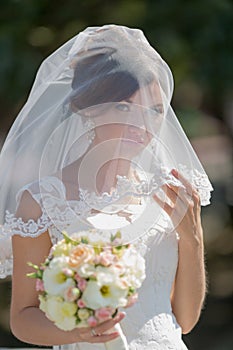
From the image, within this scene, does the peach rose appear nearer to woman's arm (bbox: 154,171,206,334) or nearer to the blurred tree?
woman's arm (bbox: 154,171,206,334)

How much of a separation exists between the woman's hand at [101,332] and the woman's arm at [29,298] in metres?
0.08

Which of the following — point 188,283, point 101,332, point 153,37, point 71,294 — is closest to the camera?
point 71,294

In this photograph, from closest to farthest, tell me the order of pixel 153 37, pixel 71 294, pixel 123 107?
pixel 71 294
pixel 123 107
pixel 153 37

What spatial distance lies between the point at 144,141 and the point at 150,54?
31 cm

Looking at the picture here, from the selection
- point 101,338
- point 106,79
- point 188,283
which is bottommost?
point 188,283

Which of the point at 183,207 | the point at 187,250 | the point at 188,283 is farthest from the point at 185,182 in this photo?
the point at 188,283

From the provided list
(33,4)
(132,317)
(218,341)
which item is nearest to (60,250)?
(132,317)

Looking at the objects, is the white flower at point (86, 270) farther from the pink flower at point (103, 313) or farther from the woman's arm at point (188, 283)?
the woman's arm at point (188, 283)

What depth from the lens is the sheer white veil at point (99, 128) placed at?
299 centimetres

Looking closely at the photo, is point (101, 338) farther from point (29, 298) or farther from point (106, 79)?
point (106, 79)

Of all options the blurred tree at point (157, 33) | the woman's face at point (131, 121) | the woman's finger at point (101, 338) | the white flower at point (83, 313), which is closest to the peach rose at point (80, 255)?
the white flower at point (83, 313)

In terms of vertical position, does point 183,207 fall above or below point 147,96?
below

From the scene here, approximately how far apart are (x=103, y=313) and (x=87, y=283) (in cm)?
8

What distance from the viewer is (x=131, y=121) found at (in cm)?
296
